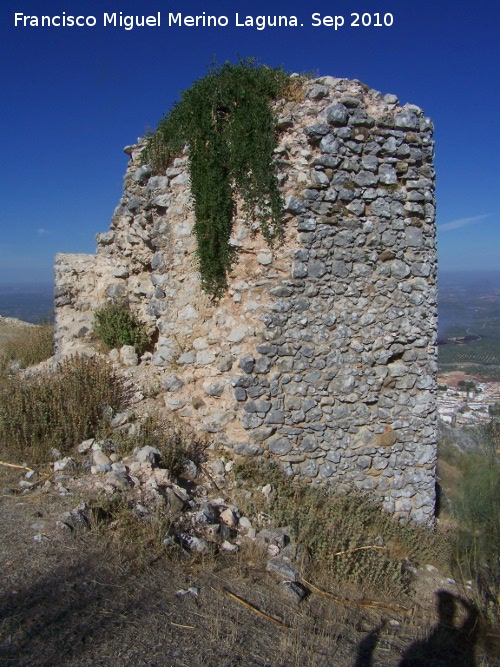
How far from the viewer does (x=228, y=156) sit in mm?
6020

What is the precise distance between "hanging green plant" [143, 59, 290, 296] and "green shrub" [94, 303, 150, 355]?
1743mm

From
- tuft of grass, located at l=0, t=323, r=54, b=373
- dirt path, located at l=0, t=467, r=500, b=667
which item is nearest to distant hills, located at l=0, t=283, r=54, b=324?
tuft of grass, located at l=0, t=323, r=54, b=373

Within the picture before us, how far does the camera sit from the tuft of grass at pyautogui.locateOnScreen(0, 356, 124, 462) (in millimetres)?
5645

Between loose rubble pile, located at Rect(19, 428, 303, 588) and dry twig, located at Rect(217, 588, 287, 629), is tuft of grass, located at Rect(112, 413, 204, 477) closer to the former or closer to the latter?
loose rubble pile, located at Rect(19, 428, 303, 588)

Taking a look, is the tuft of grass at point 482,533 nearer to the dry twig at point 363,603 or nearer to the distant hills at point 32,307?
the dry twig at point 363,603

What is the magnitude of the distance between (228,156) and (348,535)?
438cm

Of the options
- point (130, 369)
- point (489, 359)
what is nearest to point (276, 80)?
point (130, 369)

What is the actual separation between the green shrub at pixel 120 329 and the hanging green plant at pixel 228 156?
68.6 inches

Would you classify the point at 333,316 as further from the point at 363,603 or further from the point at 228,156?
the point at 363,603

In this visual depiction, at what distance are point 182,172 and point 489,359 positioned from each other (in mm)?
20450

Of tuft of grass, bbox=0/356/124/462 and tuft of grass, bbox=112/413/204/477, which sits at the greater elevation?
tuft of grass, bbox=0/356/124/462

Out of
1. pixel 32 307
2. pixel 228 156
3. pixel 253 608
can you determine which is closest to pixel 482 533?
pixel 253 608

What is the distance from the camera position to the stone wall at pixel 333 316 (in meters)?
5.92

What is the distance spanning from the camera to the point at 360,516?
5.61 m
